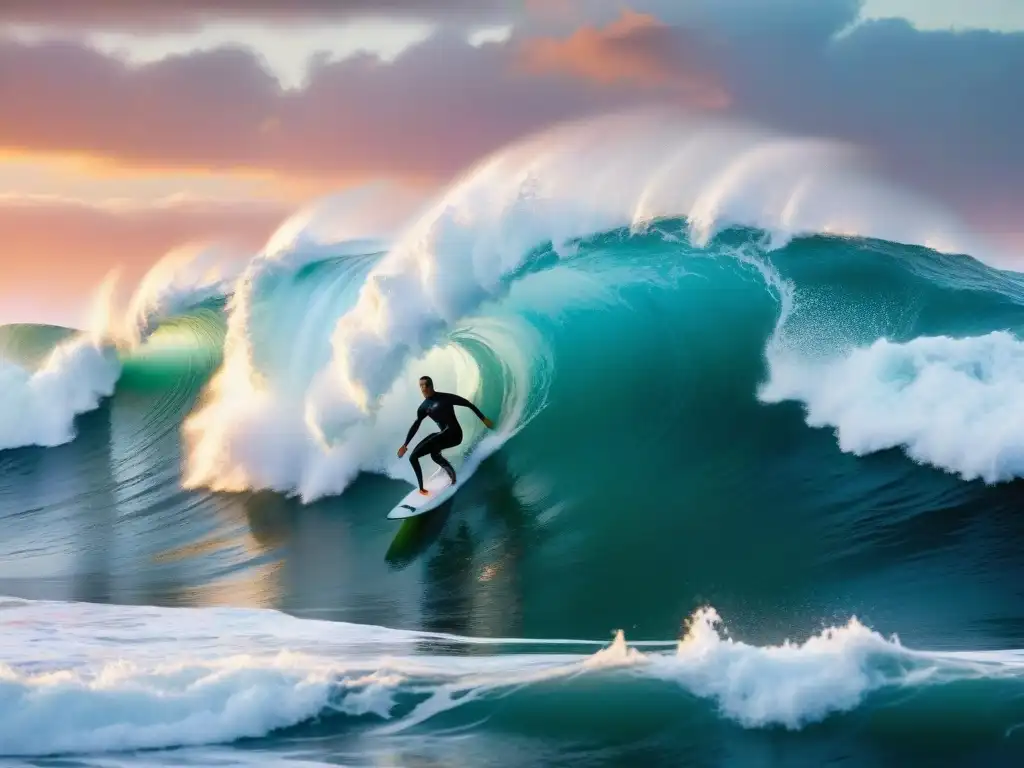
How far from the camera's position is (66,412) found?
41.1 feet

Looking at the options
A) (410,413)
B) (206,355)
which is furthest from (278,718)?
(206,355)

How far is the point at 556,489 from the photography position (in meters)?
7.97

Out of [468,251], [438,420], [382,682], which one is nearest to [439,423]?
[438,420]

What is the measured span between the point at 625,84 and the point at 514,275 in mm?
5081

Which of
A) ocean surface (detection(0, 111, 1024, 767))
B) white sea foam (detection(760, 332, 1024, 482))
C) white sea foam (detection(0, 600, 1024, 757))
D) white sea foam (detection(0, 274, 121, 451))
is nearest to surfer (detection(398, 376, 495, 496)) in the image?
ocean surface (detection(0, 111, 1024, 767))

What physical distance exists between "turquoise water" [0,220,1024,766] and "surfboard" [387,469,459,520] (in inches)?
4.4

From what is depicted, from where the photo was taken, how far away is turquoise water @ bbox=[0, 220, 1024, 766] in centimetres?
424

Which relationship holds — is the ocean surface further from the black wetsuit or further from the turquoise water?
the black wetsuit

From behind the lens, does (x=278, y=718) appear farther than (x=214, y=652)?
No

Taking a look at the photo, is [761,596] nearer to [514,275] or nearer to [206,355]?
[514,275]

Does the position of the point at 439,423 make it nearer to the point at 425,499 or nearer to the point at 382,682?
the point at 425,499

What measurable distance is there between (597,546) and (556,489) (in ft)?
3.19

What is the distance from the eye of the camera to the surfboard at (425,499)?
24.5 ft

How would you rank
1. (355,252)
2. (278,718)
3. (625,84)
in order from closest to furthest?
(278,718)
(355,252)
(625,84)
